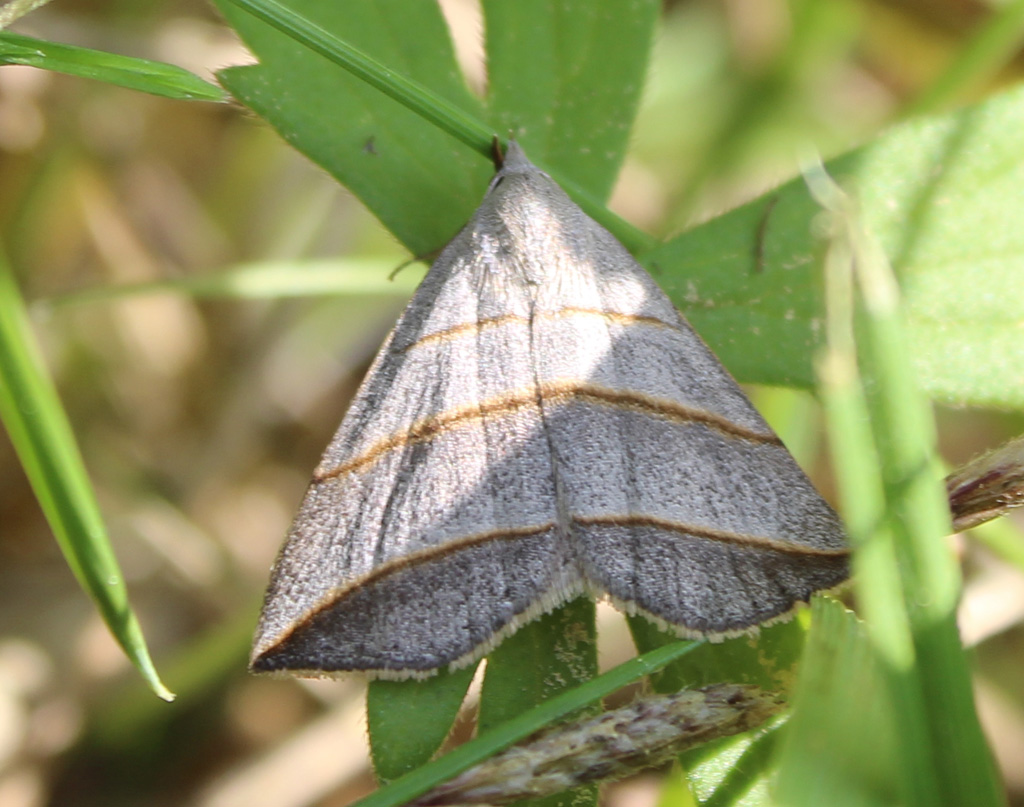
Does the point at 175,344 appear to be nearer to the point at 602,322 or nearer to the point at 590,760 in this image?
the point at 602,322

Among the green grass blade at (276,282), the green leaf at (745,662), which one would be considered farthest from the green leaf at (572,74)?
the green leaf at (745,662)

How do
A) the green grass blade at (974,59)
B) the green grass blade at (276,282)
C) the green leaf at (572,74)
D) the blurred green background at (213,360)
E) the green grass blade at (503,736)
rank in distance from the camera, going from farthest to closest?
1. the green grass blade at (974,59)
2. the blurred green background at (213,360)
3. the green grass blade at (276,282)
4. the green leaf at (572,74)
5. the green grass blade at (503,736)

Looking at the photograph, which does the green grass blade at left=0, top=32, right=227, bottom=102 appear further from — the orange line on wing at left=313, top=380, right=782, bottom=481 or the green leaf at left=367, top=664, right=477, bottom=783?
the green leaf at left=367, top=664, right=477, bottom=783

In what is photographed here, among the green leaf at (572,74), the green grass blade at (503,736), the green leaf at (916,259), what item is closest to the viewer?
the green grass blade at (503,736)

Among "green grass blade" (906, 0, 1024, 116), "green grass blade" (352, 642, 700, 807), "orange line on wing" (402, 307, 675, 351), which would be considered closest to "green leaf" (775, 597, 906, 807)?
"green grass blade" (352, 642, 700, 807)

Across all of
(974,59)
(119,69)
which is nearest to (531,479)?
(119,69)

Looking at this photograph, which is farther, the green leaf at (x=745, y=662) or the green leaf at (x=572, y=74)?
the green leaf at (x=572, y=74)

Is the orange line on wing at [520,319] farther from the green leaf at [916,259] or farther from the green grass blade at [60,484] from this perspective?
the green grass blade at [60,484]
